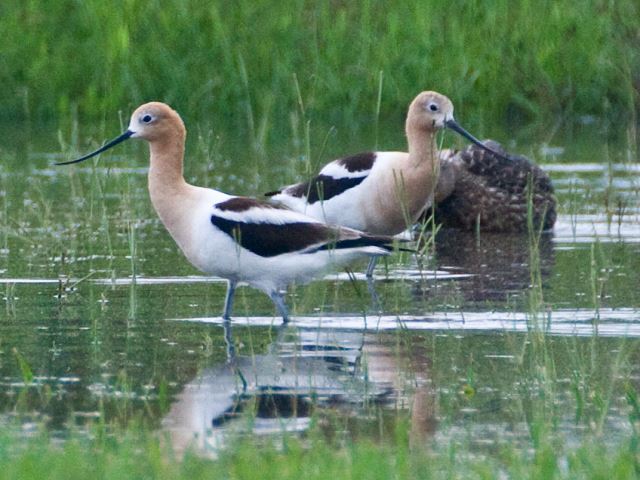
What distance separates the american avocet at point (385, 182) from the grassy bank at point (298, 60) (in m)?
7.44

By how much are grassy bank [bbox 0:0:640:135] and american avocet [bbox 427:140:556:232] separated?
5.25 metres

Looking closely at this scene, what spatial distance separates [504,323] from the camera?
8656 mm

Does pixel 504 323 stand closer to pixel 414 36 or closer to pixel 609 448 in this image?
pixel 609 448

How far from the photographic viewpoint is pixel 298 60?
19297 millimetres

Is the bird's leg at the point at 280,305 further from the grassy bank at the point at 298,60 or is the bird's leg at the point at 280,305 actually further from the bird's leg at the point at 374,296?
the grassy bank at the point at 298,60

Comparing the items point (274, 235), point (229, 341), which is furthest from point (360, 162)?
point (229, 341)

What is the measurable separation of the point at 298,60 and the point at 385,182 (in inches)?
336

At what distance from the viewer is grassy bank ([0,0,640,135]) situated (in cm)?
1898

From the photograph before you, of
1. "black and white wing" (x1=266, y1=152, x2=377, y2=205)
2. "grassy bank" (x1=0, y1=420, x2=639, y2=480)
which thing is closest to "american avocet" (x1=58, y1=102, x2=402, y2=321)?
"black and white wing" (x1=266, y1=152, x2=377, y2=205)

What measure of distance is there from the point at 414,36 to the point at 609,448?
544 inches

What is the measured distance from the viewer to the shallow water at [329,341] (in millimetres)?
6586

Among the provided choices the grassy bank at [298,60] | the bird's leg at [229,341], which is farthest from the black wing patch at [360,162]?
the grassy bank at [298,60]

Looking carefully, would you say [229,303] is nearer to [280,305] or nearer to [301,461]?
[280,305]

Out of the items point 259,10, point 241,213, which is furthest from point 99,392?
point 259,10
